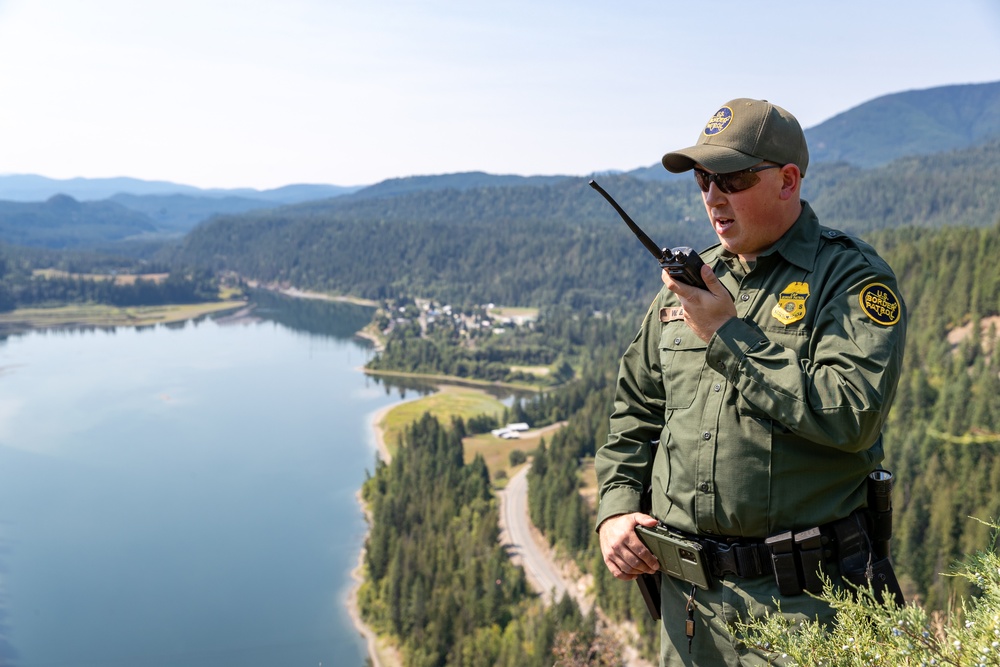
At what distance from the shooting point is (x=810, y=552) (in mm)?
2281

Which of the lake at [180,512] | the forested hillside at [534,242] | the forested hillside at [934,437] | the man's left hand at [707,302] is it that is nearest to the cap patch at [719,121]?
the man's left hand at [707,302]

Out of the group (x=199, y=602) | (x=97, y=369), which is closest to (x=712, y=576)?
(x=199, y=602)

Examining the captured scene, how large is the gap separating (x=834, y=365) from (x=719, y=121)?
0.81 meters

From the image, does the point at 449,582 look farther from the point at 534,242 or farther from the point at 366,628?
the point at 534,242

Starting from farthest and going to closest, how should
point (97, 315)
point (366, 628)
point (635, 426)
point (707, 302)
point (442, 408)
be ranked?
1. point (97, 315)
2. point (442, 408)
3. point (366, 628)
4. point (635, 426)
5. point (707, 302)

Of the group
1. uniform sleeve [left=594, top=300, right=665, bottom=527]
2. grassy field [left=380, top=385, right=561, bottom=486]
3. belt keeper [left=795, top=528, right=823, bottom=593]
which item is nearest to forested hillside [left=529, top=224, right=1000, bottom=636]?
grassy field [left=380, top=385, right=561, bottom=486]

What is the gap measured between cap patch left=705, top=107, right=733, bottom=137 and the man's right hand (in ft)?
3.94

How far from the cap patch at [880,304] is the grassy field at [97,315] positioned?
114 meters

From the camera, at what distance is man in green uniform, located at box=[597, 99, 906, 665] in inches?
85.9

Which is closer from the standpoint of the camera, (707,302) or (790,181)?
(707,302)

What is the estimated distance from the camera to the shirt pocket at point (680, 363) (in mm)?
2559

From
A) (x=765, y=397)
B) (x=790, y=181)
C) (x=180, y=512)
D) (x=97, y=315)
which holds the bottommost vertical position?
(x=180, y=512)

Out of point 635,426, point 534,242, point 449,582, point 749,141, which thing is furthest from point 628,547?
point 534,242

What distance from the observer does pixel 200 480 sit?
45.4 m
